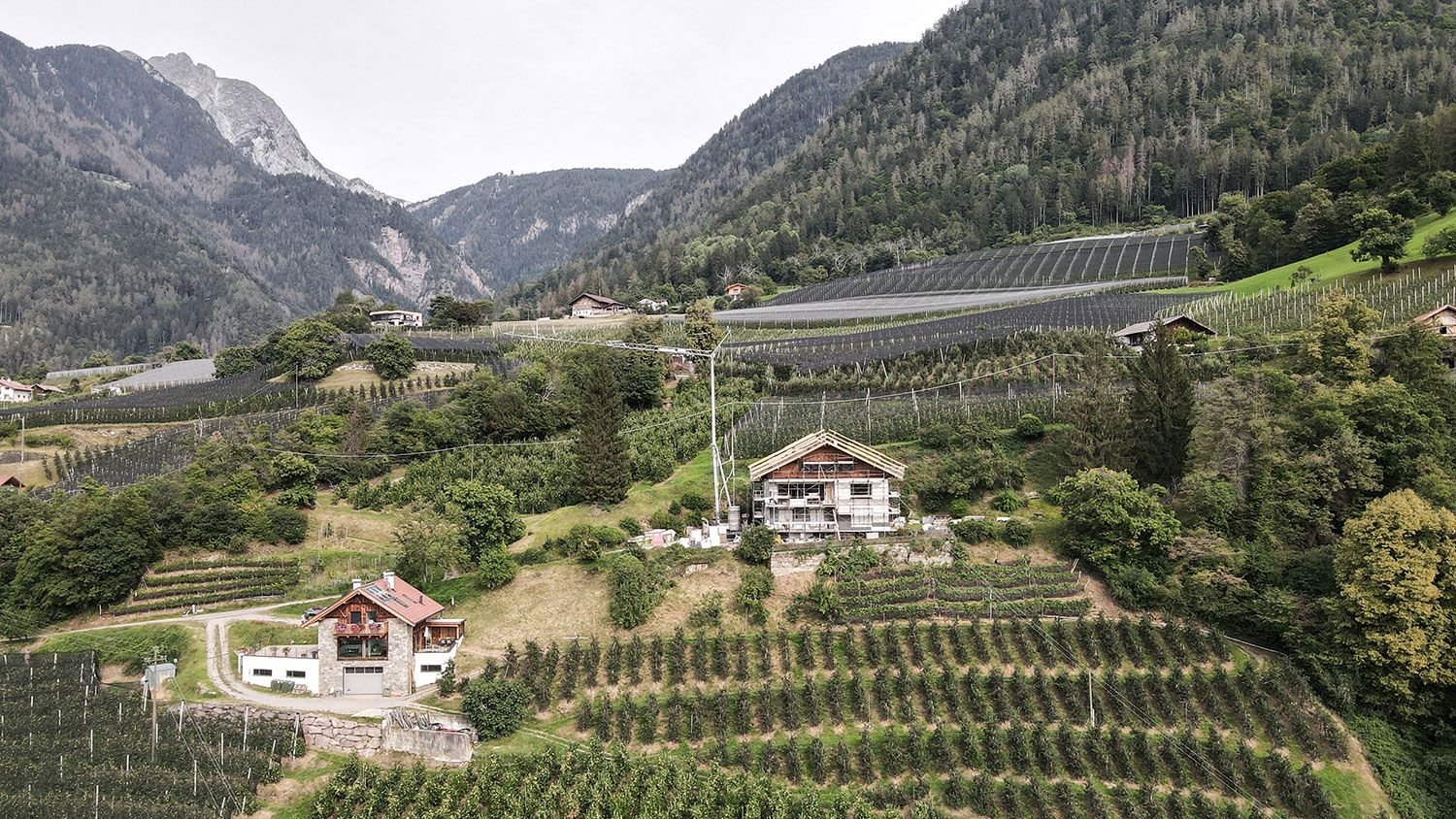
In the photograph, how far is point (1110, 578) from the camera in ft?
108

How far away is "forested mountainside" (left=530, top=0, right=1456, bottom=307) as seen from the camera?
111438mm

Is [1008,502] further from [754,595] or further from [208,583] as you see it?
[208,583]

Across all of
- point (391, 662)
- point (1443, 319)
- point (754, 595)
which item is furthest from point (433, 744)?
point (1443, 319)

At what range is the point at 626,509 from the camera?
4106 cm

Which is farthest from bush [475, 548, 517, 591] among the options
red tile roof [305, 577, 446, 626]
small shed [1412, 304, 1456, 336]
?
small shed [1412, 304, 1456, 336]

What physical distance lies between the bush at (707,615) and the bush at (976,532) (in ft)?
34.8

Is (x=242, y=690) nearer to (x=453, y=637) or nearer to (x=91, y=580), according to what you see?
(x=453, y=637)

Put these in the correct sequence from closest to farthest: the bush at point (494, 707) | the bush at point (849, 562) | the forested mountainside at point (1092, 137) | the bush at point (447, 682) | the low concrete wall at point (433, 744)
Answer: the low concrete wall at point (433, 744) → the bush at point (494, 707) → the bush at point (447, 682) → the bush at point (849, 562) → the forested mountainside at point (1092, 137)

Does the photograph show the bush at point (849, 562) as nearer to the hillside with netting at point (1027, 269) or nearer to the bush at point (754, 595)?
the bush at point (754, 595)

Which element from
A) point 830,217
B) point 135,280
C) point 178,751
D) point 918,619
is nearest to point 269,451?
point 178,751

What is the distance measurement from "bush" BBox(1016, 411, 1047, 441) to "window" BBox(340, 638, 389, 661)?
100 feet

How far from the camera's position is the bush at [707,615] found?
108 feet

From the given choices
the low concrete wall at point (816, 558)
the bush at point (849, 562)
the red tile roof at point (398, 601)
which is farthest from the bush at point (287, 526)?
the bush at point (849, 562)

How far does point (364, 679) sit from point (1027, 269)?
82.0 m
